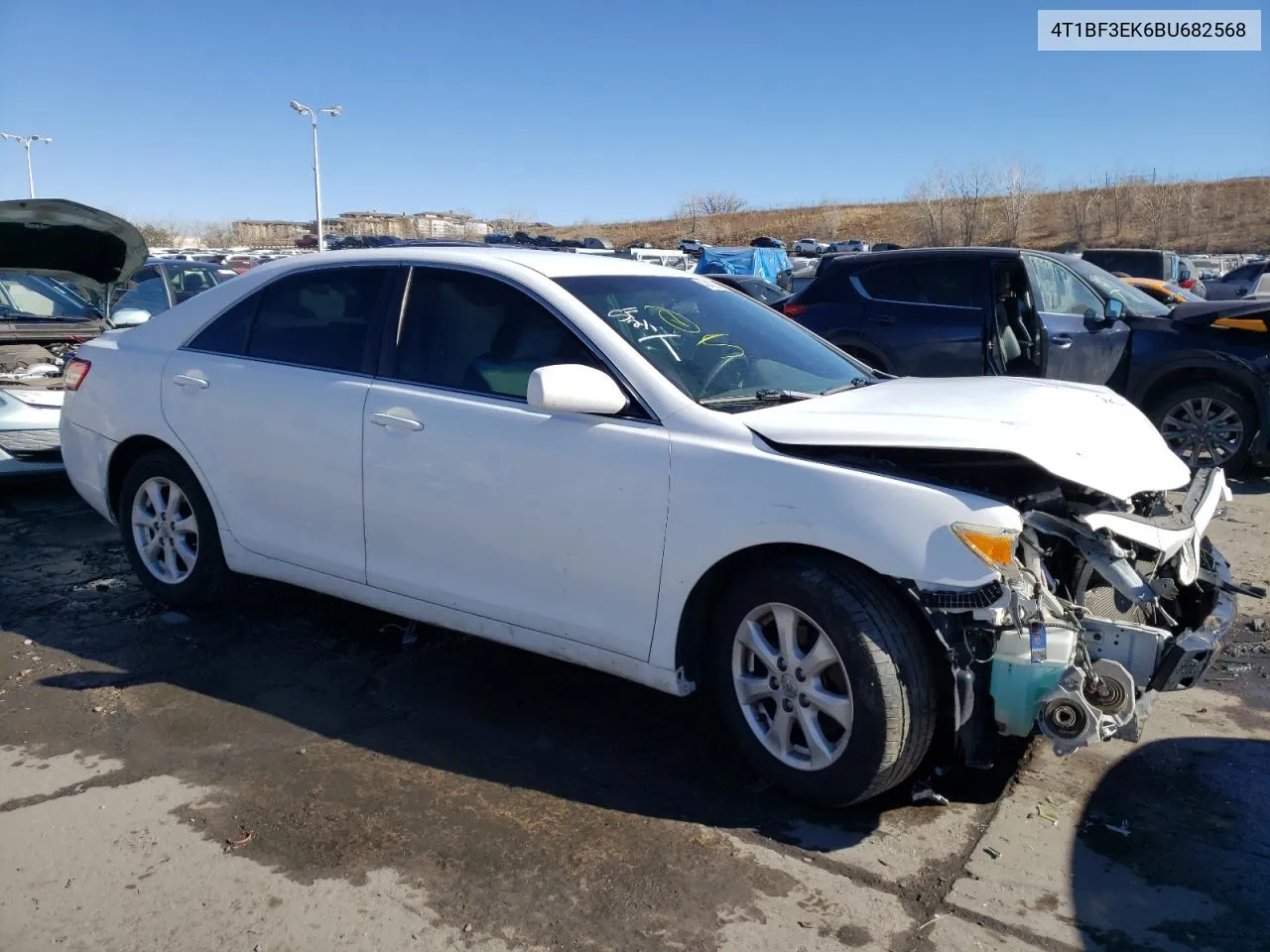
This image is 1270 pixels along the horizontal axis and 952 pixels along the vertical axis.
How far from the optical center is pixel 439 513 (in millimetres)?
3920

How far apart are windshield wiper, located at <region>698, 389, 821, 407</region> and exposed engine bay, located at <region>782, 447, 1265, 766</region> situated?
0.45 metres

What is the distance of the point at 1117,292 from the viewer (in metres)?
8.91

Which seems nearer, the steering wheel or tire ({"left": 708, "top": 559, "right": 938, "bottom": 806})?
tire ({"left": 708, "top": 559, "right": 938, "bottom": 806})

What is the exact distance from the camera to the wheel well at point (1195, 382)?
7.93 metres

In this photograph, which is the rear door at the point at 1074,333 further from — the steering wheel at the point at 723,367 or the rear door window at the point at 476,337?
the rear door window at the point at 476,337

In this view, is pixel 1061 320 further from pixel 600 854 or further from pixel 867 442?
pixel 600 854

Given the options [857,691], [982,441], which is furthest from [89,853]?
[982,441]

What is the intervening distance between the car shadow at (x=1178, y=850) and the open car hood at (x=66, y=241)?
5942mm

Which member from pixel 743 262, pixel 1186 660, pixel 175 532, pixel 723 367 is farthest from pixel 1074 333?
pixel 743 262

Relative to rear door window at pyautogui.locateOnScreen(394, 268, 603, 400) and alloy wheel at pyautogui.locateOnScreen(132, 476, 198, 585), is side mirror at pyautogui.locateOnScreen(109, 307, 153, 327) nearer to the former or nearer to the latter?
alloy wheel at pyautogui.locateOnScreen(132, 476, 198, 585)

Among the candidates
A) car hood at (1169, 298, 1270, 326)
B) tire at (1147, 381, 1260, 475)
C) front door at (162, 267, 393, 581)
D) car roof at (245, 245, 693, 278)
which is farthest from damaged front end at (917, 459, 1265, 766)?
car hood at (1169, 298, 1270, 326)

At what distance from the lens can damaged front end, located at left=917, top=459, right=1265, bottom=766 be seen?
299 cm

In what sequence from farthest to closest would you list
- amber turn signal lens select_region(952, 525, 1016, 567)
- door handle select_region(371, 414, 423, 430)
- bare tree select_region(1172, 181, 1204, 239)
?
bare tree select_region(1172, 181, 1204, 239) < door handle select_region(371, 414, 423, 430) < amber turn signal lens select_region(952, 525, 1016, 567)

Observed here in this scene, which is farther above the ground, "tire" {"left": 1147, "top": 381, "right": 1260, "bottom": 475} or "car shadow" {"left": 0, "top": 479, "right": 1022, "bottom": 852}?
"tire" {"left": 1147, "top": 381, "right": 1260, "bottom": 475}
